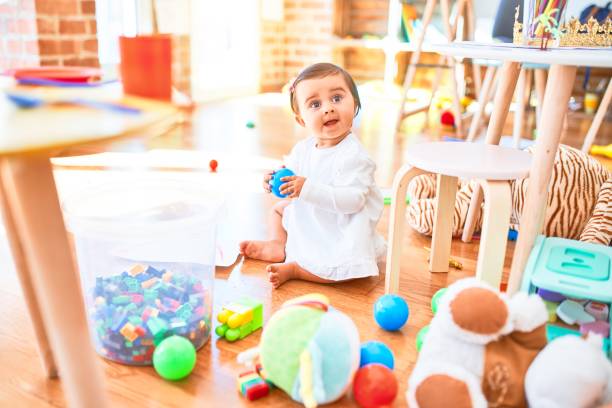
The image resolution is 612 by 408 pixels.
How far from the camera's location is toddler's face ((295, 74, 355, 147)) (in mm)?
1165

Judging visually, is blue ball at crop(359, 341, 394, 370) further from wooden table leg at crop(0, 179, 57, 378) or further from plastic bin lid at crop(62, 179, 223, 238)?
wooden table leg at crop(0, 179, 57, 378)

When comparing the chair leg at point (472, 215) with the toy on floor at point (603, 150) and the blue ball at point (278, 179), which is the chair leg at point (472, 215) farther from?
the toy on floor at point (603, 150)

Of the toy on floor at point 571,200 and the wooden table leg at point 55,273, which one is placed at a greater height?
the wooden table leg at point 55,273

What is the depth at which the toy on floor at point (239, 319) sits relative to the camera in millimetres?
940

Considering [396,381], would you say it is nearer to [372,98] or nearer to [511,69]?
[511,69]

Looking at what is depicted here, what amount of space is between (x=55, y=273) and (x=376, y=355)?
0.49 metres

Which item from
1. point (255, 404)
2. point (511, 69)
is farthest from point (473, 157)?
point (255, 404)

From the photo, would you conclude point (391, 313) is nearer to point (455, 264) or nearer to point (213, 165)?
point (455, 264)

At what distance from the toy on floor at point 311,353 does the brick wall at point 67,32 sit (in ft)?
6.35

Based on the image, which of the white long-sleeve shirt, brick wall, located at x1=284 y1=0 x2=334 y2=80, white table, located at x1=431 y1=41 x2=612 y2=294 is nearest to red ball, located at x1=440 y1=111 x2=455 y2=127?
brick wall, located at x1=284 y1=0 x2=334 y2=80

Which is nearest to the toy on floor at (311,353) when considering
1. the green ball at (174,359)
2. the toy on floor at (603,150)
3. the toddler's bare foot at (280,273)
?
the green ball at (174,359)

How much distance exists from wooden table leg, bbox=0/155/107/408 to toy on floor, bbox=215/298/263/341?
14.4 inches

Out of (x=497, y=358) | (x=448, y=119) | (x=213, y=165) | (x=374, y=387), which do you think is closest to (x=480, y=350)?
(x=497, y=358)

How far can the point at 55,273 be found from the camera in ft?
1.75
